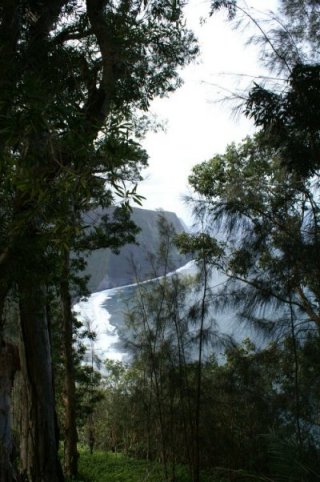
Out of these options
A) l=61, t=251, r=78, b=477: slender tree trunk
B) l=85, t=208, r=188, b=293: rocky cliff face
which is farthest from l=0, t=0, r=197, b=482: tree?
l=61, t=251, r=78, b=477: slender tree trunk

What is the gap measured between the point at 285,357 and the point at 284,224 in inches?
102

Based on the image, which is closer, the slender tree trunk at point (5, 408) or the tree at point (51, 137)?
the tree at point (51, 137)

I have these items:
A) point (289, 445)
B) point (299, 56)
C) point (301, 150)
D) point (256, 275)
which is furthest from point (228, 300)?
point (289, 445)

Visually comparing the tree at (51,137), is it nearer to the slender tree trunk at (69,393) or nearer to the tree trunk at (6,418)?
the tree trunk at (6,418)

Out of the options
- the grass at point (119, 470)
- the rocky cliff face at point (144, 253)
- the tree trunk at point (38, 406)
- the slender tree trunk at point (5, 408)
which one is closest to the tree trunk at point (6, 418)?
the slender tree trunk at point (5, 408)

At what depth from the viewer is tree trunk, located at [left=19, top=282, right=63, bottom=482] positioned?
4164mm

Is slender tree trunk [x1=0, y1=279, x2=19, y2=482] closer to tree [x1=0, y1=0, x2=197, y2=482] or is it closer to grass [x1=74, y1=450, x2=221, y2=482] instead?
tree [x1=0, y1=0, x2=197, y2=482]

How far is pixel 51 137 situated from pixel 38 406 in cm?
336

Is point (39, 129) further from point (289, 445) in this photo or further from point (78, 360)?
point (78, 360)

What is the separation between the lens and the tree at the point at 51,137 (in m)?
1.58

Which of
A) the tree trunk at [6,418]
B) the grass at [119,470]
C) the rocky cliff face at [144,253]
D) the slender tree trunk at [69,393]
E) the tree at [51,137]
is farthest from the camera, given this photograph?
the slender tree trunk at [69,393]

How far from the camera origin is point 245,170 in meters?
8.50

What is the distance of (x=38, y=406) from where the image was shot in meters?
4.21

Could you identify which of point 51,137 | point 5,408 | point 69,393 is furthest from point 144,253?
point 51,137
